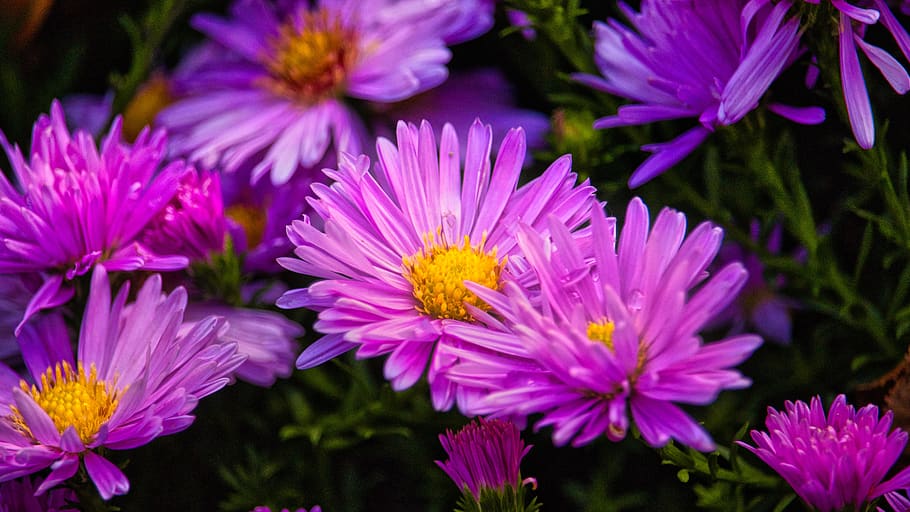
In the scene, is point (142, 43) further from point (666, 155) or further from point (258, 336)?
point (666, 155)

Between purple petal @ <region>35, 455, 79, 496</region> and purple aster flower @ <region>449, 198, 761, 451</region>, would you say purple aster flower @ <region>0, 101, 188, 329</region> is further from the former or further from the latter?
purple aster flower @ <region>449, 198, 761, 451</region>

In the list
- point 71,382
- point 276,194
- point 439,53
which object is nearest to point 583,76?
point 439,53

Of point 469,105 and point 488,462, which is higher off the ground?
point 469,105

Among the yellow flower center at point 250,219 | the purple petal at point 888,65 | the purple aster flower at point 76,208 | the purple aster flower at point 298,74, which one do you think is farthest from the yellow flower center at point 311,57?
the purple petal at point 888,65

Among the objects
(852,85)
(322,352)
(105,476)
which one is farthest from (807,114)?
(105,476)

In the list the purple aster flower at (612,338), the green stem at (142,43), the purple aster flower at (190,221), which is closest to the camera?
the purple aster flower at (612,338)

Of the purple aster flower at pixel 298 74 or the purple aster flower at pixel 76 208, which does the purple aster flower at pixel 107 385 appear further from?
the purple aster flower at pixel 298 74

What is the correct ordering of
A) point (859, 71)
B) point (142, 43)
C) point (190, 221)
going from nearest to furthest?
point (859, 71) < point (190, 221) < point (142, 43)

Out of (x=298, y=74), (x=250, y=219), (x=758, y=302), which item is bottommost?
(x=758, y=302)
